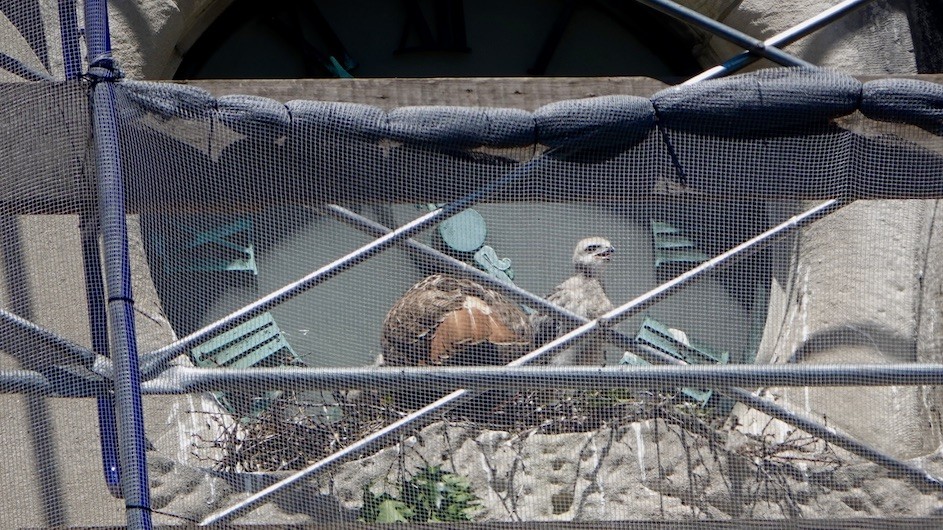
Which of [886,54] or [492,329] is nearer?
[492,329]

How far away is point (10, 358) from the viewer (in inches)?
92.2

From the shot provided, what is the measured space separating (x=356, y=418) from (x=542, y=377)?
0.34m

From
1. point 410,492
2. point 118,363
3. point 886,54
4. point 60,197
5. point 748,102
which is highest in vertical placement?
point 886,54

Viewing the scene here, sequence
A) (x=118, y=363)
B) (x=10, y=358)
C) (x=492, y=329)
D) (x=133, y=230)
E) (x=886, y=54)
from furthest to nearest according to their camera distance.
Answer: (x=886, y=54) → (x=492, y=329) → (x=133, y=230) → (x=10, y=358) → (x=118, y=363)

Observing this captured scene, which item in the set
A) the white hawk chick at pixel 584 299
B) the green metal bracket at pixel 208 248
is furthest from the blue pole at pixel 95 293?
the white hawk chick at pixel 584 299

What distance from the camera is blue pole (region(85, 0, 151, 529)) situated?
2.11 metres

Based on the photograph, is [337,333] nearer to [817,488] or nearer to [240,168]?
[240,168]

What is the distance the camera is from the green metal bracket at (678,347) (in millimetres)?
2449

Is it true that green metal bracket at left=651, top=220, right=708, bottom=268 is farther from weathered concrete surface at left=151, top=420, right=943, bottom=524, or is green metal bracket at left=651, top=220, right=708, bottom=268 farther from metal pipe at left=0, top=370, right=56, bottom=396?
metal pipe at left=0, top=370, right=56, bottom=396

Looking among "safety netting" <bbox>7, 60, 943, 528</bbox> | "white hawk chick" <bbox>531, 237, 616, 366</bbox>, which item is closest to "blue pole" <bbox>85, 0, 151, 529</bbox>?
A: "safety netting" <bbox>7, 60, 943, 528</bbox>

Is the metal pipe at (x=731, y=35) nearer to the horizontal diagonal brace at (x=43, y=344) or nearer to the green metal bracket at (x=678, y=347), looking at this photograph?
the green metal bracket at (x=678, y=347)

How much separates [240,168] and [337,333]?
1.11 ft

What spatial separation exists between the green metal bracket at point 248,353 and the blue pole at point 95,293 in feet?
0.58

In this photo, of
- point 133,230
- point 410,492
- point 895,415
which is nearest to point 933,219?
point 895,415
